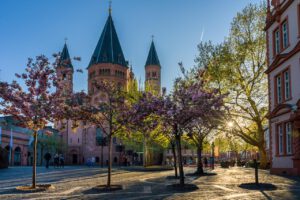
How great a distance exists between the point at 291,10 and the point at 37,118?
1796 centimetres

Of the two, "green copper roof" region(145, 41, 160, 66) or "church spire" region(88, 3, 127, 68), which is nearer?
"church spire" region(88, 3, 127, 68)

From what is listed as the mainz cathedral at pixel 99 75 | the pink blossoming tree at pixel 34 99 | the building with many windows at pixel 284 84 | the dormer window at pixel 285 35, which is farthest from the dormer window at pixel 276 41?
the mainz cathedral at pixel 99 75

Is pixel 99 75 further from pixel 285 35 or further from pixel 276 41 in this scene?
pixel 285 35

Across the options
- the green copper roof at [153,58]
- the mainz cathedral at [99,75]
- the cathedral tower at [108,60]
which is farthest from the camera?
the green copper roof at [153,58]

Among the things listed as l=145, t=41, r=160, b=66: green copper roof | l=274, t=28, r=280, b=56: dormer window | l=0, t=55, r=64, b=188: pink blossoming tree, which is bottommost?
l=0, t=55, r=64, b=188: pink blossoming tree

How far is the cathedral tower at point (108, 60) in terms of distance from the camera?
90.8 metres

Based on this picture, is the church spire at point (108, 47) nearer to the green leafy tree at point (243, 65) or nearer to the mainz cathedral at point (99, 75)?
the mainz cathedral at point (99, 75)

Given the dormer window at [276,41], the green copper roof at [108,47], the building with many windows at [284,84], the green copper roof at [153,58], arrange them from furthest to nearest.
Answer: the green copper roof at [153,58], the green copper roof at [108,47], the dormer window at [276,41], the building with many windows at [284,84]

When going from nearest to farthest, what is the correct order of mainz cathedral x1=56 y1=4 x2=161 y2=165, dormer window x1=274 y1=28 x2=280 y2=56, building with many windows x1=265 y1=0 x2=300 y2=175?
building with many windows x1=265 y1=0 x2=300 y2=175
dormer window x1=274 y1=28 x2=280 y2=56
mainz cathedral x1=56 y1=4 x2=161 y2=165

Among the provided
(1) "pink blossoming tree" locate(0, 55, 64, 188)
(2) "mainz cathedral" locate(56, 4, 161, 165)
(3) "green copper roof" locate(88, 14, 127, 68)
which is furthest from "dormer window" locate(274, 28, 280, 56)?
(3) "green copper roof" locate(88, 14, 127, 68)

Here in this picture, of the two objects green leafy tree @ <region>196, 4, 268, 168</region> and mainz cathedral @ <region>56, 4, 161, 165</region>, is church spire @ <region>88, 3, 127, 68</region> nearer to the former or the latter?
mainz cathedral @ <region>56, 4, 161, 165</region>

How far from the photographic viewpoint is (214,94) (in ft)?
56.9

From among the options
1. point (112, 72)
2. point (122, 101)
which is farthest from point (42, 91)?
point (112, 72)

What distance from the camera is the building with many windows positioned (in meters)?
23.7
